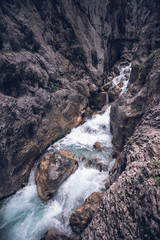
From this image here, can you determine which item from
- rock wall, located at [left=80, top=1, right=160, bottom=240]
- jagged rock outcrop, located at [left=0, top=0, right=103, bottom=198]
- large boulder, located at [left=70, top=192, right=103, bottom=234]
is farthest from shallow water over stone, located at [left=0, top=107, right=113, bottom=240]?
rock wall, located at [left=80, top=1, right=160, bottom=240]

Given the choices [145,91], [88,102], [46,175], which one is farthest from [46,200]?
[88,102]

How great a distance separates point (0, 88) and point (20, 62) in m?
2.59

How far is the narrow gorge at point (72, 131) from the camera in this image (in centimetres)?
362

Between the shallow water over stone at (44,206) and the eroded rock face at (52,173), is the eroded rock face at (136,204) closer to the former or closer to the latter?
the shallow water over stone at (44,206)

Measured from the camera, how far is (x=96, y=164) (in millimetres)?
7691

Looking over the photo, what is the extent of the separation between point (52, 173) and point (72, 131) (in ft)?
18.7

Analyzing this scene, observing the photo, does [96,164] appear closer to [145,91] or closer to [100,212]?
[100,212]

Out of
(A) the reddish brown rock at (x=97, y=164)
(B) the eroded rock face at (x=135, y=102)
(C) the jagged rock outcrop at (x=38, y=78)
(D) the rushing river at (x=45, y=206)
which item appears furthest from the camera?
(A) the reddish brown rock at (x=97, y=164)

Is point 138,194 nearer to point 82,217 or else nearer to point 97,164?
point 82,217

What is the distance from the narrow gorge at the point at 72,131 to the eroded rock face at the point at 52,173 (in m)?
0.06

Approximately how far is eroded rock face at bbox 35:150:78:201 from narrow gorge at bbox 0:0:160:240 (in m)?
0.06

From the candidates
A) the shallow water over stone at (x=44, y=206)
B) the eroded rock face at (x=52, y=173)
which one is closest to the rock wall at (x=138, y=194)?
the shallow water over stone at (x=44, y=206)

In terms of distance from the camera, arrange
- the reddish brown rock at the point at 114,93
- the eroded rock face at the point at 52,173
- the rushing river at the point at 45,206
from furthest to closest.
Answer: the reddish brown rock at the point at 114,93 < the eroded rock face at the point at 52,173 < the rushing river at the point at 45,206

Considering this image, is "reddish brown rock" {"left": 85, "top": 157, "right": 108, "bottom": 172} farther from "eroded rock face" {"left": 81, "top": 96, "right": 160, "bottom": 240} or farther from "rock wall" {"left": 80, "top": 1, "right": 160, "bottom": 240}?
"eroded rock face" {"left": 81, "top": 96, "right": 160, "bottom": 240}
